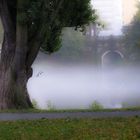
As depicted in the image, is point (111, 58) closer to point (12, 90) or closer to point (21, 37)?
point (12, 90)

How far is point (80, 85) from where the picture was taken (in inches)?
1836

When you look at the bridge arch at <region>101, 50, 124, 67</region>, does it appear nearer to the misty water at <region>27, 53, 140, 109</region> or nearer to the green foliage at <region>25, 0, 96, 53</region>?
the misty water at <region>27, 53, 140, 109</region>

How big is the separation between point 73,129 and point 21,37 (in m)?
7.98

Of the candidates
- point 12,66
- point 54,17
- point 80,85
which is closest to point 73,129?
point 54,17

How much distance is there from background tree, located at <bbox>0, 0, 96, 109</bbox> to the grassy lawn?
6.17m

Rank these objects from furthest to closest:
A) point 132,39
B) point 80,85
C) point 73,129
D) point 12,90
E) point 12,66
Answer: point 132,39, point 80,85, point 12,66, point 12,90, point 73,129

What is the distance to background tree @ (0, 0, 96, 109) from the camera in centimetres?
1856

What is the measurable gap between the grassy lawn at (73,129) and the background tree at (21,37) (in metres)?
6.17

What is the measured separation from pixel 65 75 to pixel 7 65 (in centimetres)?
3616

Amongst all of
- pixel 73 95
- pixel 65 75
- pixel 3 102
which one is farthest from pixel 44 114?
pixel 65 75

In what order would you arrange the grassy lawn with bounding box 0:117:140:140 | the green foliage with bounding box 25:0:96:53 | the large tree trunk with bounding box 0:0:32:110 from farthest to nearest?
the large tree trunk with bounding box 0:0:32:110, the green foliage with bounding box 25:0:96:53, the grassy lawn with bounding box 0:117:140:140

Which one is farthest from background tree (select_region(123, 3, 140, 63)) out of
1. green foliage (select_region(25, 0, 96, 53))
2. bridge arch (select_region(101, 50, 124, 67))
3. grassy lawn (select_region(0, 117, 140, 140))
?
grassy lawn (select_region(0, 117, 140, 140))

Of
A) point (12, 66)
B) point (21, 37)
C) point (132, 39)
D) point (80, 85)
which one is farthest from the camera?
point (132, 39)

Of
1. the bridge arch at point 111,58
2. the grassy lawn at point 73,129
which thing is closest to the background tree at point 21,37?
the grassy lawn at point 73,129
